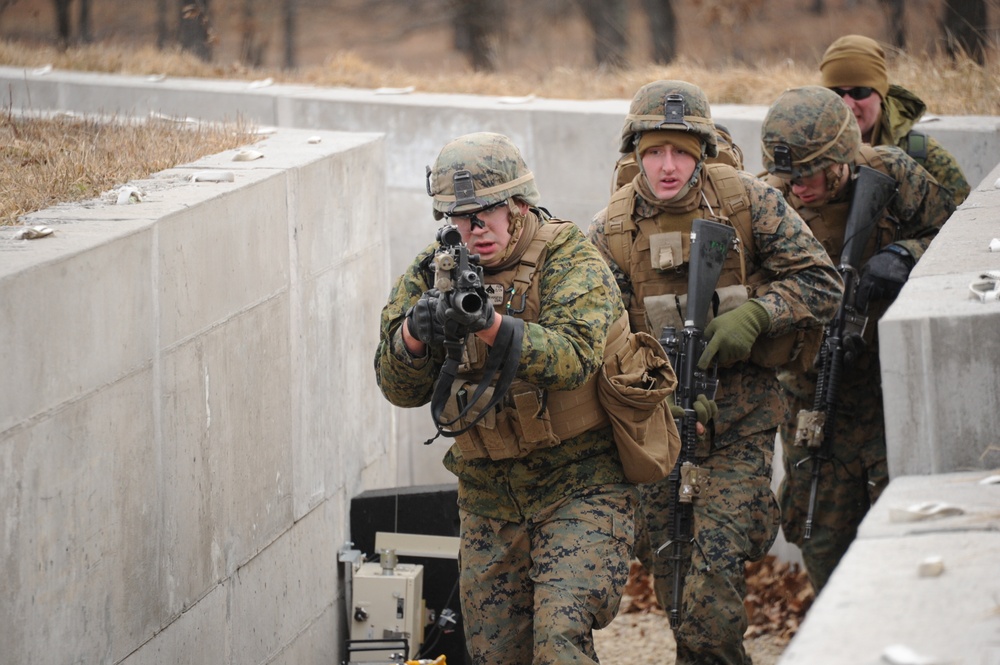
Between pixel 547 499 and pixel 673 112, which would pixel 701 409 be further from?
pixel 673 112

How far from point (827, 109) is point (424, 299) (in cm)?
264

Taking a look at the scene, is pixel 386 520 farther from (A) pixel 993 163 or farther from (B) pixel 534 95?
(B) pixel 534 95

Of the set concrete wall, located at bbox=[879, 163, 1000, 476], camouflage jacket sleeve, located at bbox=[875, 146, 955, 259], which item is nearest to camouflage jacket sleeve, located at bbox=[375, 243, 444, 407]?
concrete wall, located at bbox=[879, 163, 1000, 476]

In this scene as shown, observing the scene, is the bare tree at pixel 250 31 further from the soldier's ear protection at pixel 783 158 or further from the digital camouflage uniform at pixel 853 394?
the soldier's ear protection at pixel 783 158

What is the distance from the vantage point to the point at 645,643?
7363 mm

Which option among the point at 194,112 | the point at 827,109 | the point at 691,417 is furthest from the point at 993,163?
the point at 194,112

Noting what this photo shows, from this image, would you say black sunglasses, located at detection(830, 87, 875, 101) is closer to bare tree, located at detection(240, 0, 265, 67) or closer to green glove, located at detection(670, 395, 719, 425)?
green glove, located at detection(670, 395, 719, 425)

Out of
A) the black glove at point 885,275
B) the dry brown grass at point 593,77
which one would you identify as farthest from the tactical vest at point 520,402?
the dry brown grass at point 593,77

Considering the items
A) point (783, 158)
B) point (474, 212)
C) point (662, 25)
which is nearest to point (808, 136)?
point (783, 158)

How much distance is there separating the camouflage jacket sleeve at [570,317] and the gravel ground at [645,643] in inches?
113

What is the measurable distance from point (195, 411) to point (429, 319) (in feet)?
4.28

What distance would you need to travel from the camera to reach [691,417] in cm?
550

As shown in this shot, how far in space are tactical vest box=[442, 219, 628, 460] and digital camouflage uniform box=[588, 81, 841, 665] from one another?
1100 mm

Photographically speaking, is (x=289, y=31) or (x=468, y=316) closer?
(x=468, y=316)
